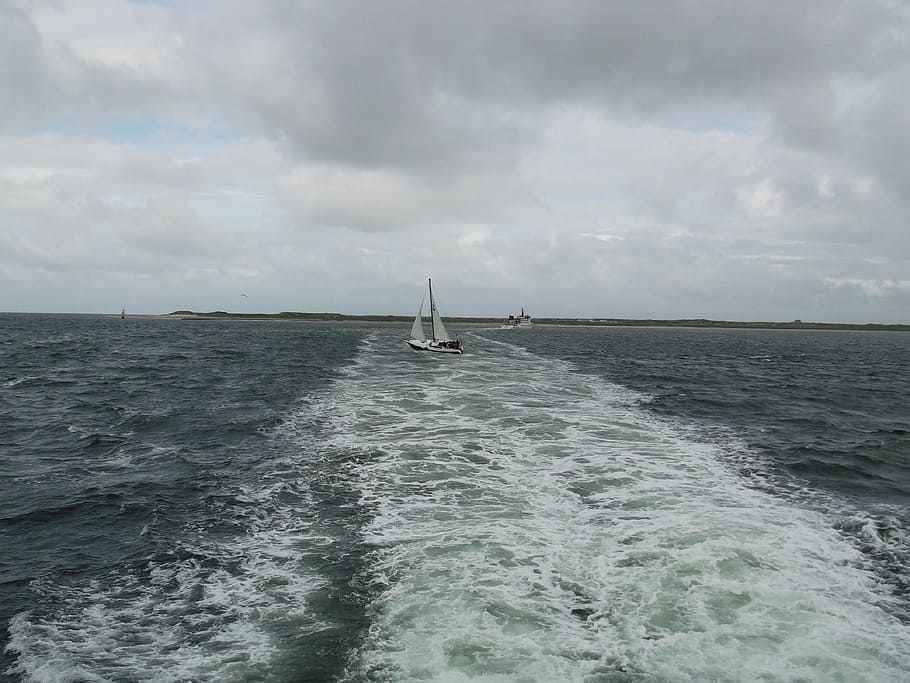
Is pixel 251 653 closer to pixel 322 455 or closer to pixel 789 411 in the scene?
pixel 322 455

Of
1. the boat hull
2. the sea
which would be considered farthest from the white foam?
the boat hull

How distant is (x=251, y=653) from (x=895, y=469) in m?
21.7

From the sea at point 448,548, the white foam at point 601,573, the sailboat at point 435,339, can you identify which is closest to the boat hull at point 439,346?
the sailboat at point 435,339

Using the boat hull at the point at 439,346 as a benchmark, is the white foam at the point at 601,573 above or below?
below

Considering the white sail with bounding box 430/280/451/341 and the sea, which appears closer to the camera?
the sea

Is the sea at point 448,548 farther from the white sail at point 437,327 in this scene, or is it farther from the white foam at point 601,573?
the white sail at point 437,327

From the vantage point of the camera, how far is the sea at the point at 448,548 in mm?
7887

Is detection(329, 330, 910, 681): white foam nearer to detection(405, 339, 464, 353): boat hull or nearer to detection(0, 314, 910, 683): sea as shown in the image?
detection(0, 314, 910, 683): sea

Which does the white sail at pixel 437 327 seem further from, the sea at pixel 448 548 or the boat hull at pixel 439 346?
the sea at pixel 448 548

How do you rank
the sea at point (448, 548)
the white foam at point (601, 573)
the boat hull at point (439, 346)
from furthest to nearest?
the boat hull at point (439, 346) < the sea at point (448, 548) < the white foam at point (601, 573)

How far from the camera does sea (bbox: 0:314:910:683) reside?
7887 millimetres

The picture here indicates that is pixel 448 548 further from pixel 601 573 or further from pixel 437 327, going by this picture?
pixel 437 327

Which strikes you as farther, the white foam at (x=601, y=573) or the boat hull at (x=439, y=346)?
the boat hull at (x=439, y=346)

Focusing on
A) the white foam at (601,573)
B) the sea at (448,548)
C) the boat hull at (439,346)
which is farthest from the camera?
the boat hull at (439,346)
